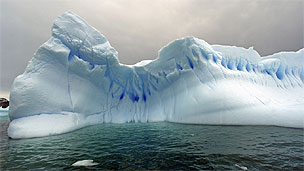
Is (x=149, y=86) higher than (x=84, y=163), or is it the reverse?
(x=149, y=86)

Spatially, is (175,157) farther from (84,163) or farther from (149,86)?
(149,86)

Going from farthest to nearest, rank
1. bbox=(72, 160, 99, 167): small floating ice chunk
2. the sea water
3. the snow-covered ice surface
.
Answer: the snow-covered ice surface → bbox=(72, 160, 99, 167): small floating ice chunk → the sea water

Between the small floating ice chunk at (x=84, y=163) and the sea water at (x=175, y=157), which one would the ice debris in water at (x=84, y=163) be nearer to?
the small floating ice chunk at (x=84, y=163)

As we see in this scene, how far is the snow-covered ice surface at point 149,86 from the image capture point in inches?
307

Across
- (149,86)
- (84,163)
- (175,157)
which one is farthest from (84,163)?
(149,86)

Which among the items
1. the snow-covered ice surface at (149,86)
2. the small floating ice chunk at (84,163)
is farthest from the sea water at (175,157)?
the snow-covered ice surface at (149,86)

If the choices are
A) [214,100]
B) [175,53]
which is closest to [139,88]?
[175,53]

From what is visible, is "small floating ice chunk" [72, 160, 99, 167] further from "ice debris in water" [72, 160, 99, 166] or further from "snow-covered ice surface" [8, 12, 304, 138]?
"snow-covered ice surface" [8, 12, 304, 138]

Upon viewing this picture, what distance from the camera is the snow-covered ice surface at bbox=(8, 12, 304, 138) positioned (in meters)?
7.81

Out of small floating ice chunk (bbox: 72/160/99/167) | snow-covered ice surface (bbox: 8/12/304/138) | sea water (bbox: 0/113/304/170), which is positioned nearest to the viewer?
sea water (bbox: 0/113/304/170)

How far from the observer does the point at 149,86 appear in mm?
13688

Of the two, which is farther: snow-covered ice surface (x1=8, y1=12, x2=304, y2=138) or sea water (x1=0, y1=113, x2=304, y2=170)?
snow-covered ice surface (x1=8, y1=12, x2=304, y2=138)

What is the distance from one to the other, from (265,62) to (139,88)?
10.9 metres

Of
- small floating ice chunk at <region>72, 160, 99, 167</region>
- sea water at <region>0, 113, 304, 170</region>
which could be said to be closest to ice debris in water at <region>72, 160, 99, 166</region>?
small floating ice chunk at <region>72, 160, 99, 167</region>
